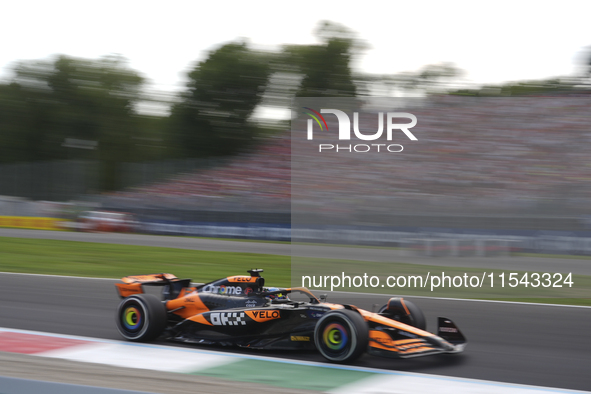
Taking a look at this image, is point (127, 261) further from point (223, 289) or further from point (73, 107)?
point (73, 107)

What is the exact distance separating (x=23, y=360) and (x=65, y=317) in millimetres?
2206

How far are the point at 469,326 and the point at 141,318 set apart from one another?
350 cm

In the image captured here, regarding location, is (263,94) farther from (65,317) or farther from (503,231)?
(65,317)

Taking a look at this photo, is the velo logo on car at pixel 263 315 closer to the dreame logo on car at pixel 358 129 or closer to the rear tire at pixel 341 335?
the rear tire at pixel 341 335

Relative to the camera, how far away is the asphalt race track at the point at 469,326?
4695mm

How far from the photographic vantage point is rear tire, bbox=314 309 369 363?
15.0 ft

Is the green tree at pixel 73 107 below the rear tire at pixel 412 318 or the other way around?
the other way around

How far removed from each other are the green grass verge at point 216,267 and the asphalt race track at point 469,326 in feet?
4.57

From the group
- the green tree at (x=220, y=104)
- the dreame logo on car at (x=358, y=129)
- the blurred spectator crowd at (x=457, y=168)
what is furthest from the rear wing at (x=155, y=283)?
the green tree at (x=220, y=104)

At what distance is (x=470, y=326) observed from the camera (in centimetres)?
671

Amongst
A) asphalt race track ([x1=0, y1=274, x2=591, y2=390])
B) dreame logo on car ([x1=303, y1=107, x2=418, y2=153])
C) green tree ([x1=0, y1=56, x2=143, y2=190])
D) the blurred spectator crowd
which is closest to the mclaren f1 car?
asphalt race track ([x1=0, y1=274, x2=591, y2=390])

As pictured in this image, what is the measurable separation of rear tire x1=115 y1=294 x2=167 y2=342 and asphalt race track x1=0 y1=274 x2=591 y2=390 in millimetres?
327

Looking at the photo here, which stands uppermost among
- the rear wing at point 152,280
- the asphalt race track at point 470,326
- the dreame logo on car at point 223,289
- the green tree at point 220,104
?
the green tree at point 220,104

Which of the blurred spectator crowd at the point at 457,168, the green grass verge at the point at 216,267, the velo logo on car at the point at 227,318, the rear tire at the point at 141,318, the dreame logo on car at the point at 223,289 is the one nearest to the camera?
the velo logo on car at the point at 227,318
